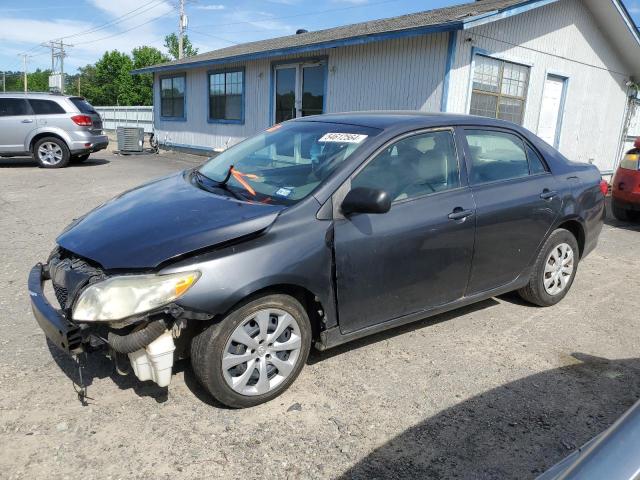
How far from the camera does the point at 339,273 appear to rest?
3018 mm

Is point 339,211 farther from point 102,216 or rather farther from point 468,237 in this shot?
point 102,216

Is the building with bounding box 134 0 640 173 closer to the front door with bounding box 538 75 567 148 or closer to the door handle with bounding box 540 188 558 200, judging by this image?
the front door with bounding box 538 75 567 148

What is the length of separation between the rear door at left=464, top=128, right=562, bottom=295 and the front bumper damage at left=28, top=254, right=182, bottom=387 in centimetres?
223

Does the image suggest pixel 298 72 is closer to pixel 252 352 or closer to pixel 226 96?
pixel 226 96

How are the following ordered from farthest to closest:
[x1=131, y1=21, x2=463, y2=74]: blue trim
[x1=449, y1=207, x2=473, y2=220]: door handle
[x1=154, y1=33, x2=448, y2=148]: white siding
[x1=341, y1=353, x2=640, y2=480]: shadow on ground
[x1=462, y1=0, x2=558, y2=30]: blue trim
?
[x1=154, y1=33, x2=448, y2=148]: white siding → [x1=131, y1=21, x2=463, y2=74]: blue trim → [x1=462, y1=0, x2=558, y2=30]: blue trim → [x1=449, y1=207, x2=473, y2=220]: door handle → [x1=341, y1=353, x2=640, y2=480]: shadow on ground

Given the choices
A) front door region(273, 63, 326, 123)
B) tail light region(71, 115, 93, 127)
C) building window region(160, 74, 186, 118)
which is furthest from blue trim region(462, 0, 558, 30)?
building window region(160, 74, 186, 118)

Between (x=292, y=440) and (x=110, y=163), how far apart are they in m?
13.7

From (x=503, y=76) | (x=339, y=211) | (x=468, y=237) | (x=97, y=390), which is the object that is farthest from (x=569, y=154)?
(x=97, y=390)

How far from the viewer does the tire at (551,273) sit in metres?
4.30

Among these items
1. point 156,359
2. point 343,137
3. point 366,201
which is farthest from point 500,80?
point 156,359

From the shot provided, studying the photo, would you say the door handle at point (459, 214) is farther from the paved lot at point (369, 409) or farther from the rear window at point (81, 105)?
the rear window at point (81, 105)

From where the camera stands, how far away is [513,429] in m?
2.80

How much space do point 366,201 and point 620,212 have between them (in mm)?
7584

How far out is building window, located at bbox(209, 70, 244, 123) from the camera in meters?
15.3
